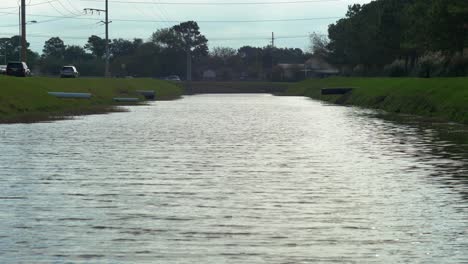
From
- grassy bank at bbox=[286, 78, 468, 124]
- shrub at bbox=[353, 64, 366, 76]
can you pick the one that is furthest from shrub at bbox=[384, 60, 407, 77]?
shrub at bbox=[353, 64, 366, 76]

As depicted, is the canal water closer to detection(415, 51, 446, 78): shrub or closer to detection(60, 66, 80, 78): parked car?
detection(415, 51, 446, 78): shrub

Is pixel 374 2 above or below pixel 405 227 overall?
above

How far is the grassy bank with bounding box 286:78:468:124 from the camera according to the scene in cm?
5284

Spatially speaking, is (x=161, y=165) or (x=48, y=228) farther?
(x=161, y=165)

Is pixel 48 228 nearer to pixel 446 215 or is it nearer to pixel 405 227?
pixel 405 227

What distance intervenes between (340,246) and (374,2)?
131 metres

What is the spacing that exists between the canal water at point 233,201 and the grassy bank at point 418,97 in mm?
17618

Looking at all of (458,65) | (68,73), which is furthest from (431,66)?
(68,73)

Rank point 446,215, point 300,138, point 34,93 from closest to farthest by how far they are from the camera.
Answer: point 446,215, point 300,138, point 34,93

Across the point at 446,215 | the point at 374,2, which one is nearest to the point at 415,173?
the point at 446,215

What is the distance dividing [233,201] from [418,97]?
47.9m

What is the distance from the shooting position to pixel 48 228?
1530 centimetres

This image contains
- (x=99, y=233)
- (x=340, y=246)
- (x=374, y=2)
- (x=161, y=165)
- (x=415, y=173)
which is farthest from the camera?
(x=374, y=2)

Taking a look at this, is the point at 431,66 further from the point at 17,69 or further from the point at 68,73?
the point at 68,73
